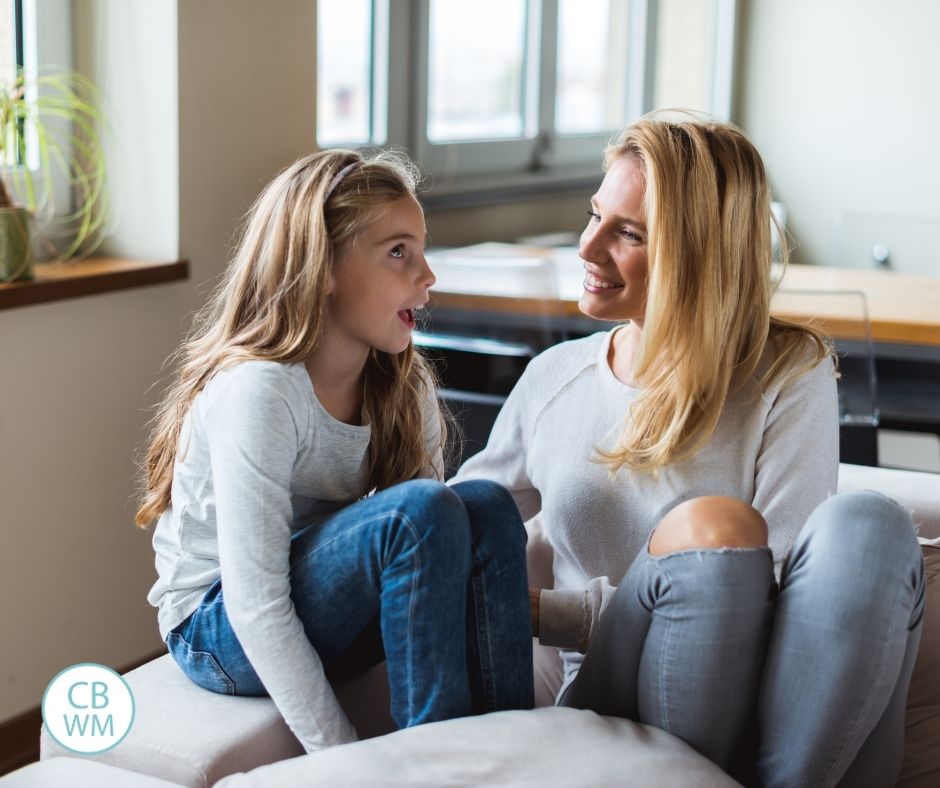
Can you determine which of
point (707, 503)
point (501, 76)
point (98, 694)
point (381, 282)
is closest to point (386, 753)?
point (98, 694)

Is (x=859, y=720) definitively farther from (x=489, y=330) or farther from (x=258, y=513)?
(x=489, y=330)

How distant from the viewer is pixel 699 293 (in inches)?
58.4

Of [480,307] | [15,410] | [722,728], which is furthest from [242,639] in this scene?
[480,307]

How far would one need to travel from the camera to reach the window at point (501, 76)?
3.11m

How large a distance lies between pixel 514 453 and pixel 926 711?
606 millimetres

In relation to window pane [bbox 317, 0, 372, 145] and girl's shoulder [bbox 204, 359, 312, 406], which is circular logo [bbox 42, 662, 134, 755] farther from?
window pane [bbox 317, 0, 372, 145]

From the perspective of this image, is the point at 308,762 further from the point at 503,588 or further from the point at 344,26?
the point at 344,26

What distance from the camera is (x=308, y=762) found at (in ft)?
3.77

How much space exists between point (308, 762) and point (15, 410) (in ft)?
3.43

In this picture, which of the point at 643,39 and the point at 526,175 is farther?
the point at 643,39

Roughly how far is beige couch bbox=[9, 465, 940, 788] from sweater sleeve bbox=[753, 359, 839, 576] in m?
0.28

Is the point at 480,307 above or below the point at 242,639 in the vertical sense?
above

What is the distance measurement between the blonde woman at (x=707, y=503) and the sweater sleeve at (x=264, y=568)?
319 millimetres

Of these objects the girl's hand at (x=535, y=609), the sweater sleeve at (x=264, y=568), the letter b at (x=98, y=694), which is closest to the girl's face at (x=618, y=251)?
the girl's hand at (x=535, y=609)
